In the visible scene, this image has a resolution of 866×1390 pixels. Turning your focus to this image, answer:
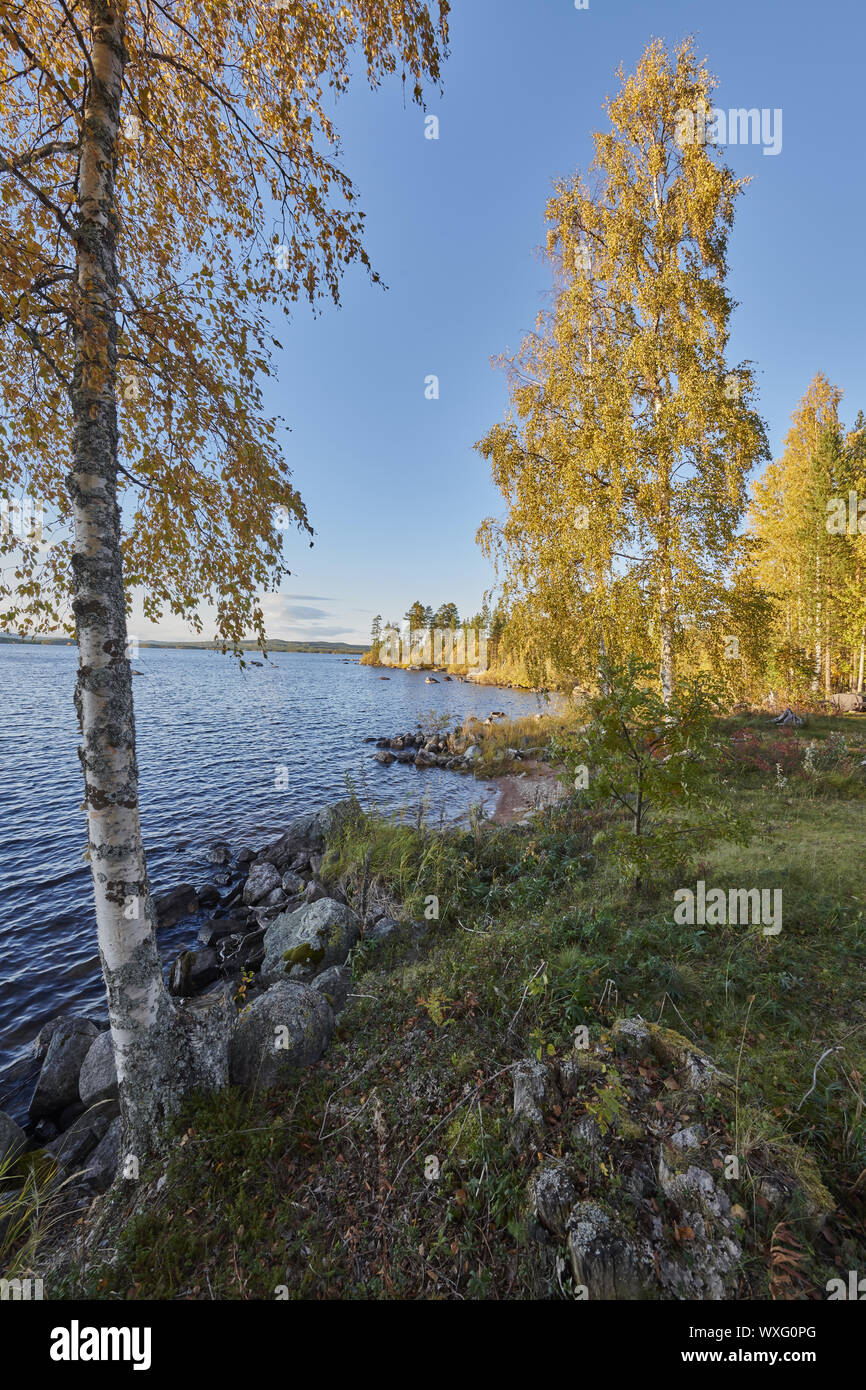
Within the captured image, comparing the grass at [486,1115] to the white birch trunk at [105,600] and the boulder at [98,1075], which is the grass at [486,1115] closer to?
the white birch trunk at [105,600]

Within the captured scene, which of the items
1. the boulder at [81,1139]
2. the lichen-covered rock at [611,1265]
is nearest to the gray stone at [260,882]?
the boulder at [81,1139]

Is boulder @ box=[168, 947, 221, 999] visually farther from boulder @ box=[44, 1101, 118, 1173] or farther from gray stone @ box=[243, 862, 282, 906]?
gray stone @ box=[243, 862, 282, 906]

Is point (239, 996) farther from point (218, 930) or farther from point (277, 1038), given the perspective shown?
point (218, 930)

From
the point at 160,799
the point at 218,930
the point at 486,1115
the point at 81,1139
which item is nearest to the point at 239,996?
the point at 81,1139

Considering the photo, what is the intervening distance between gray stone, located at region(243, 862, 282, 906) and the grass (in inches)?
186

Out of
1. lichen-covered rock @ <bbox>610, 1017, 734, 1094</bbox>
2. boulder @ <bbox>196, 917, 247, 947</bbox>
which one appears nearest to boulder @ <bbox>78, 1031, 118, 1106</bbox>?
boulder @ <bbox>196, 917, 247, 947</bbox>

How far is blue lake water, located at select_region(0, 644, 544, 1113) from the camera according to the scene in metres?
7.95

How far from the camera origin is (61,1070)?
5629mm

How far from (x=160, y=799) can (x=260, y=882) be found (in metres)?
8.38

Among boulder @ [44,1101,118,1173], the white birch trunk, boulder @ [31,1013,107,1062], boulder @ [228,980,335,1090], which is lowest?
boulder @ [31,1013,107,1062]

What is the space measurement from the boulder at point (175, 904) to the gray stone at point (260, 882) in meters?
1.08

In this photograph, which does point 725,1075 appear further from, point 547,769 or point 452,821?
point 547,769

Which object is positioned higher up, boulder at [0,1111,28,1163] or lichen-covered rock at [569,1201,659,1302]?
lichen-covered rock at [569,1201,659,1302]

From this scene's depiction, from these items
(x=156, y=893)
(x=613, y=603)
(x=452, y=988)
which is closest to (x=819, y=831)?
(x=613, y=603)
